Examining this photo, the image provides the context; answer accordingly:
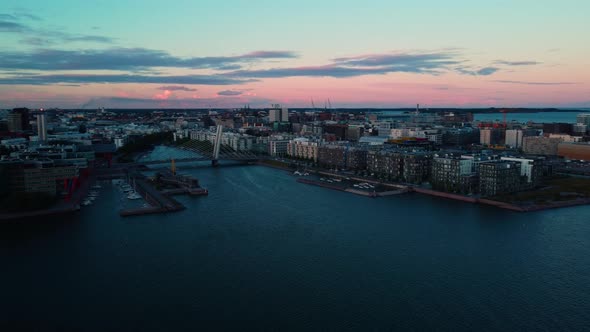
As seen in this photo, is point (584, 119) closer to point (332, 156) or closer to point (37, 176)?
point (332, 156)

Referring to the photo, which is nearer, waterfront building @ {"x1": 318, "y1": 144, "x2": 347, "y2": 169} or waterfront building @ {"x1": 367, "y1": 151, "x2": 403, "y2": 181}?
waterfront building @ {"x1": 367, "y1": 151, "x2": 403, "y2": 181}

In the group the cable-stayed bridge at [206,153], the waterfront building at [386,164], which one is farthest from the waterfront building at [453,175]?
the cable-stayed bridge at [206,153]

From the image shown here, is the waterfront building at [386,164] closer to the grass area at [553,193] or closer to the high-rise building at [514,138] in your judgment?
the grass area at [553,193]

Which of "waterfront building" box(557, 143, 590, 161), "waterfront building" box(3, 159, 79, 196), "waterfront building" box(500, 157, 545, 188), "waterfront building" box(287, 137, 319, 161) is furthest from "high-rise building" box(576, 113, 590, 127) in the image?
"waterfront building" box(3, 159, 79, 196)

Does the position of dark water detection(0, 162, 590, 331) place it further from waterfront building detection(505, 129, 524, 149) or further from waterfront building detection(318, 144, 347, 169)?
waterfront building detection(505, 129, 524, 149)

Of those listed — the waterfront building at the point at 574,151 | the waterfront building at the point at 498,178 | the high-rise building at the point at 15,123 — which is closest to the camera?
the waterfront building at the point at 498,178
